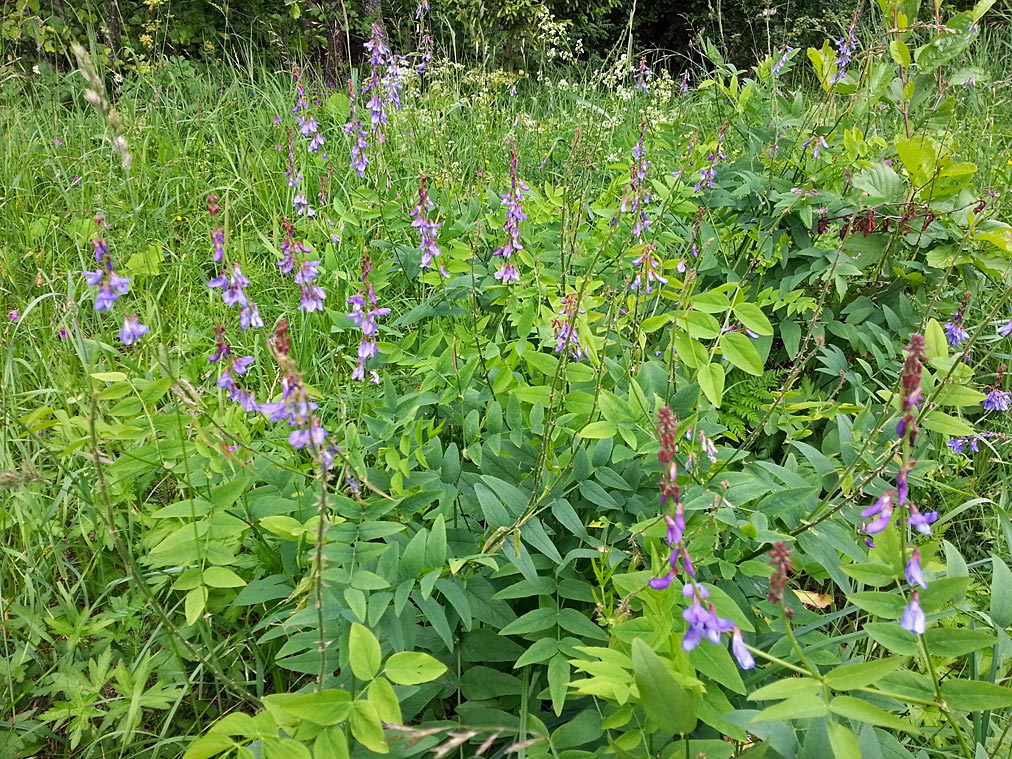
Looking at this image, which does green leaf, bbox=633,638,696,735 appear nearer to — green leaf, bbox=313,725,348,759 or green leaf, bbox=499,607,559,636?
green leaf, bbox=499,607,559,636

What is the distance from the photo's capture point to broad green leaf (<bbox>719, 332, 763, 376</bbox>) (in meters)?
1.42

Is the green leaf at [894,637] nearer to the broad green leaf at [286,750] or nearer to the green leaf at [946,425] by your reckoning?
the green leaf at [946,425]

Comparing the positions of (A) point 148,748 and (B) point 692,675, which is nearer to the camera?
(B) point 692,675

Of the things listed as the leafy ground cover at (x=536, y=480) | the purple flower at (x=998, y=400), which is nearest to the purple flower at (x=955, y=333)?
the leafy ground cover at (x=536, y=480)

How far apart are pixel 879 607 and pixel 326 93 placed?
204 inches

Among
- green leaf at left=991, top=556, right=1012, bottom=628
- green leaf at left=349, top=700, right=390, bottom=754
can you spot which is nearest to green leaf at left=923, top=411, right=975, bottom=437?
green leaf at left=991, top=556, right=1012, bottom=628

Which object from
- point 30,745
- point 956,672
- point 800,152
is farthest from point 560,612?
point 800,152

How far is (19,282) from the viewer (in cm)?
295

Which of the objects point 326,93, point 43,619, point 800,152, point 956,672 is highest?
point 326,93

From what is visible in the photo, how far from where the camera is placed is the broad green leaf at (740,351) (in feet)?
4.65

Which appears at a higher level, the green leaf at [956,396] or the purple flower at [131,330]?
the purple flower at [131,330]

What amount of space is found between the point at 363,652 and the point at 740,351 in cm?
94

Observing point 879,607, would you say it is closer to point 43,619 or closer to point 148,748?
point 148,748

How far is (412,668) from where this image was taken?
1.04 m
